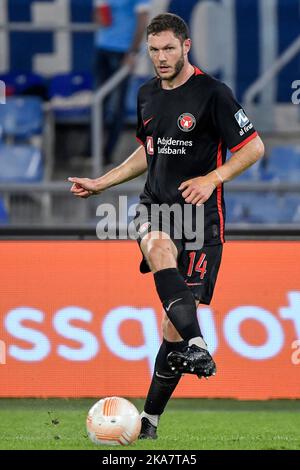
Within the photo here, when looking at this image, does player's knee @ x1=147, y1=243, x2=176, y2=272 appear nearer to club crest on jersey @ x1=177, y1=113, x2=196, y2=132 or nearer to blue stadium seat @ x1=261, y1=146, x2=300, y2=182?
club crest on jersey @ x1=177, y1=113, x2=196, y2=132

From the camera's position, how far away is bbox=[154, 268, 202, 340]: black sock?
5.82 m

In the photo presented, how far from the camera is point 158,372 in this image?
20.9 ft

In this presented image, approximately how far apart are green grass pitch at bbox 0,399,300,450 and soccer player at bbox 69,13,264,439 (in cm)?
40

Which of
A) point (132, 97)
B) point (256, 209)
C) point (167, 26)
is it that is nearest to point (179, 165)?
point (167, 26)

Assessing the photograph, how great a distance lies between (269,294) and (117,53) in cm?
502

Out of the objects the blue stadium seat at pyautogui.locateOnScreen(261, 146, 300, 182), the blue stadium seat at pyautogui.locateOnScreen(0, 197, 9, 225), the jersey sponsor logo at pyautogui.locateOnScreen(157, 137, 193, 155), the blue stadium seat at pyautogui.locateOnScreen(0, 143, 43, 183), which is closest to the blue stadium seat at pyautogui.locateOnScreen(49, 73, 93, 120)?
the blue stadium seat at pyautogui.locateOnScreen(0, 143, 43, 183)

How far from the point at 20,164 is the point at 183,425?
582cm

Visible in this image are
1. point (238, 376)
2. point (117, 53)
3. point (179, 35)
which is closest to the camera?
point (179, 35)

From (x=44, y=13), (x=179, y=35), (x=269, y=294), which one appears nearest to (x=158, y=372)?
(x=179, y=35)

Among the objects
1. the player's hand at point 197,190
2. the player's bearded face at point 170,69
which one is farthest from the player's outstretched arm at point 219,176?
the player's bearded face at point 170,69

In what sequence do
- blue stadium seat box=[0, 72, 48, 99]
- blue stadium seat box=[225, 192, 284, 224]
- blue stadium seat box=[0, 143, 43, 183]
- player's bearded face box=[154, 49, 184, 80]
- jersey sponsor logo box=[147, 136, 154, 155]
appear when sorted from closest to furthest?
1. player's bearded face box=[154, 49, 184, 80]
2. jersey sponsor logo box=[147, 136, 154, 155]
3. blue stadium seat box=[225, 192, 284, 224]
4. blue stadium seat box=[0, 143, 43, 183]
5. blue stadium seat box=[0, 72, 48, 99]

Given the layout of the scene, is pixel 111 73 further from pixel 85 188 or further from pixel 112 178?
pixel 85 188

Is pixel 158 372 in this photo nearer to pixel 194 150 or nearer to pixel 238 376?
pixel 194 150

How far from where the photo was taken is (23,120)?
499 inches
